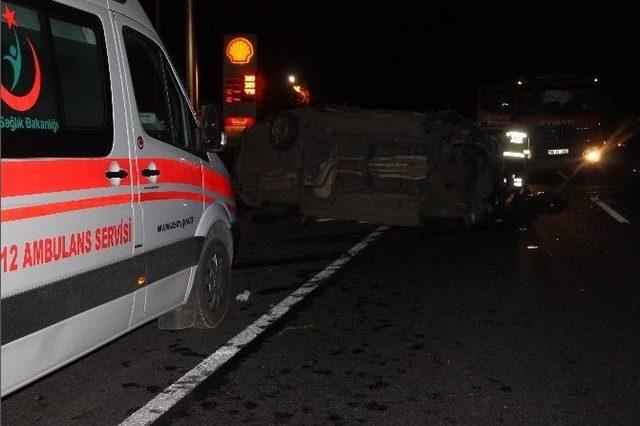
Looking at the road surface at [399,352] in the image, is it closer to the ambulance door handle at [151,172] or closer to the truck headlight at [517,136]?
the ambulance door handle at [151,172]

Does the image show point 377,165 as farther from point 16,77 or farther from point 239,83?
point 239,83

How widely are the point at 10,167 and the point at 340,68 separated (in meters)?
53.4

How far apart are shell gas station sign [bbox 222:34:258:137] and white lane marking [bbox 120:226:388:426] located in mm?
10182

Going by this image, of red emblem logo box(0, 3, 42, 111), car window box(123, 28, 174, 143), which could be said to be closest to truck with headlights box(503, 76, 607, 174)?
car window box(123, 28, 174, 143)

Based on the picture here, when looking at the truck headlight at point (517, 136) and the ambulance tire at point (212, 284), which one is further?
the truck headlight at point (517, 136)

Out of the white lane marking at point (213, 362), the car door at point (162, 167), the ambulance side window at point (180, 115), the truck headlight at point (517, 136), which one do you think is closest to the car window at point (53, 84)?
the car door at point (162, 167)

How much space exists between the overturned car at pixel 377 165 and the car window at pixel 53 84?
637 cm

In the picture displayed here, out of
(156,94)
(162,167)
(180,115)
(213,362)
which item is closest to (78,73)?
(162,167)

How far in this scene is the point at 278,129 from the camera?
10547 mm

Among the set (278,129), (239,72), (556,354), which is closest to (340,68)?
(239,72)

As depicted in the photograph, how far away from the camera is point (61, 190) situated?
351 cm

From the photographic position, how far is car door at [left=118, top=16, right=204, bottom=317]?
4.39m

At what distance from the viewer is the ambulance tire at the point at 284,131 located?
34.4ft

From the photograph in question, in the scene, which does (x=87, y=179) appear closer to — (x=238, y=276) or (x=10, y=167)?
(x=10, y=167)
